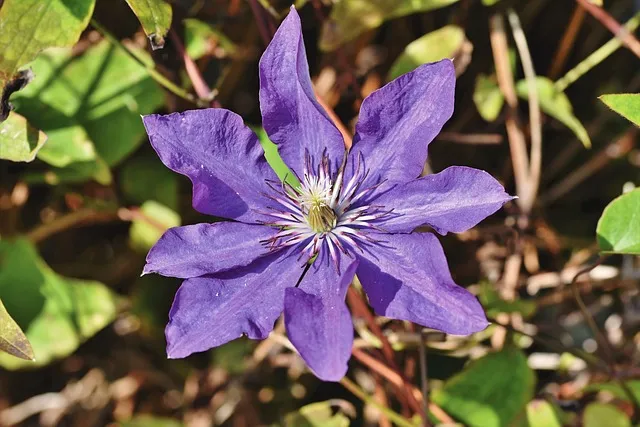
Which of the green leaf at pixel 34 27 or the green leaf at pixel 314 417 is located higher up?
the green leaf at pixel 34 27

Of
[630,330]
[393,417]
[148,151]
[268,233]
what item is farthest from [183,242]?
[630,330]

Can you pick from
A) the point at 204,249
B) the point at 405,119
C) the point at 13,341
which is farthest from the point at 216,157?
the point at 13,341

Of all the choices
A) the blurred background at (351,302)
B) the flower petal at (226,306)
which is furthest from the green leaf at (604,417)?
the flower petal at (226,306)

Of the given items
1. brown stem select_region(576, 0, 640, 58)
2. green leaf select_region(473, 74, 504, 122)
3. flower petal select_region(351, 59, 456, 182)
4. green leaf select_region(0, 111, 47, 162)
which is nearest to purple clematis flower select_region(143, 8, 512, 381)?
flower petal select_region(351, 59, 456, 182)

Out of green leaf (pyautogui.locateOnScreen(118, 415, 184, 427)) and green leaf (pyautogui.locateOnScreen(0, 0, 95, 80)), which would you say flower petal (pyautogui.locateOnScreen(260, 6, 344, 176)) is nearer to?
green leaf (pyautogui.locateOnScreen(0, 0, 95, 80))

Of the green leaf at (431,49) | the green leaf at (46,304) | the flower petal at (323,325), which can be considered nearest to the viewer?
the flower petal at (323,325)

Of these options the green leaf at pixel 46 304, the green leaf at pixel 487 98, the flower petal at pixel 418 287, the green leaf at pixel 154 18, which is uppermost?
the green leaf at pixel 154 18

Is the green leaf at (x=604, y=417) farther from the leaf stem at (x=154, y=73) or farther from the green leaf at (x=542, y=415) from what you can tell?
the leaf stem at (x=154, y=73)
